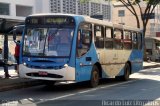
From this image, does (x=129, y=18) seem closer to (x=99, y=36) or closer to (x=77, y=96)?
(x=99, y=36)

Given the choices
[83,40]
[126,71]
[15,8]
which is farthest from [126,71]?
[15,8]

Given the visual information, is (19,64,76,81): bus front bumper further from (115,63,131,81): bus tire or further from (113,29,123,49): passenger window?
(115,63,131,81): bus tire

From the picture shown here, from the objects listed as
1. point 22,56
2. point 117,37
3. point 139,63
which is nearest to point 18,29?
point 22,56

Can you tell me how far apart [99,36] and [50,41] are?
288 centimetres

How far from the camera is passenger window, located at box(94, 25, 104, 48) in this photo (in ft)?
57.5

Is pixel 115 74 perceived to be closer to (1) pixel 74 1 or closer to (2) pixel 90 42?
(2) pixel 90 42

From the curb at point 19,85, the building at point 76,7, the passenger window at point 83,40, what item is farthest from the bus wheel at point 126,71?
the building at point 76,7

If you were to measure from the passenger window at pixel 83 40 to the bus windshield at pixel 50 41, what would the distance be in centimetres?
42

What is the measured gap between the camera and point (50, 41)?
1565cm

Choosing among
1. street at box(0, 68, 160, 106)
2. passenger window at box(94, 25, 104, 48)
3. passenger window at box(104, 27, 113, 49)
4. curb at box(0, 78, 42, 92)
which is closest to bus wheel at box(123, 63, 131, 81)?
passenger window at box(104, 27, 113, 49)

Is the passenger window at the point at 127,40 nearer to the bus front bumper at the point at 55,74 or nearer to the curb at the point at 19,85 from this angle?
the curb at the point at 19,85

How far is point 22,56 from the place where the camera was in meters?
16.2

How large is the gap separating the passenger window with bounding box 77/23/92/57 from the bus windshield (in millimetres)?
425

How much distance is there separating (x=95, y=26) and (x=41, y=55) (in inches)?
113
